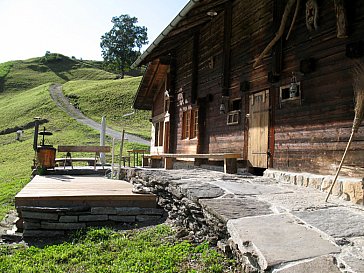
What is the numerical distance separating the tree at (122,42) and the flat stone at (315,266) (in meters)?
72.8

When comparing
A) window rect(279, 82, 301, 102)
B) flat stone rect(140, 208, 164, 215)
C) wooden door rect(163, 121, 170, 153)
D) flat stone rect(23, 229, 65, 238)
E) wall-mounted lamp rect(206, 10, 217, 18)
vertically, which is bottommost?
flat stone rect(23, 229, 65, 238)

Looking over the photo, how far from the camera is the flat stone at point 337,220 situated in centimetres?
359

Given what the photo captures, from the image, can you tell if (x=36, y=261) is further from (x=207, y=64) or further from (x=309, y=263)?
(x=207, y=64)

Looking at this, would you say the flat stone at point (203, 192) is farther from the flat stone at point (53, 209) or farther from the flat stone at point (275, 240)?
the flat stone at point (53, 209)

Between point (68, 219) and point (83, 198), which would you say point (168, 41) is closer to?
point (83, 198)

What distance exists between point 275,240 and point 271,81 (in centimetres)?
556

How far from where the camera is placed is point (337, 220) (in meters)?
4.02

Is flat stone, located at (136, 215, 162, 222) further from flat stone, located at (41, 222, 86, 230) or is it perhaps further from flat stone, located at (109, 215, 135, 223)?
flat stone, located at (41, 222, 86, 230)

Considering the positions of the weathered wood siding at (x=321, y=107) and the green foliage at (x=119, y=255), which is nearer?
the green foliage at (x=119, y=255)

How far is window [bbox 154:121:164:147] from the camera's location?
1742cm

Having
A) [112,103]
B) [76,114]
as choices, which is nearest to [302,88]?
[76,114]

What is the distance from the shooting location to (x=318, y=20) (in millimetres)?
7016

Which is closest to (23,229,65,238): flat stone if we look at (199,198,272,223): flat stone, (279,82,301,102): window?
(199,198,272,223): flat stone

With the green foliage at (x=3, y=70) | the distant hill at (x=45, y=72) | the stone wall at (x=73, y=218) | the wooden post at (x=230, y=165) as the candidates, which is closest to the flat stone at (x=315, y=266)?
the stone wall at (x=73, y=218)
